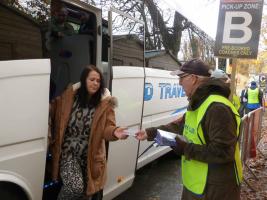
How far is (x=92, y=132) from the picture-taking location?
4023mm

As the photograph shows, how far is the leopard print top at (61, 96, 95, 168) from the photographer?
13.3 feet

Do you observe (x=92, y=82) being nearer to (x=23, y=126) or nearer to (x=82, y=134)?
(x=82, y=134)

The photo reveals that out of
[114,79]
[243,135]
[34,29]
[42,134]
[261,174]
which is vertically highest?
[34,29]

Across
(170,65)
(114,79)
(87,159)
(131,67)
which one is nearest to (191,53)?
(170,65)

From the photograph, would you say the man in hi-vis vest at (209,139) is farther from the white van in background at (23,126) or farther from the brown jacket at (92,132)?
the white van in background at (23,126)

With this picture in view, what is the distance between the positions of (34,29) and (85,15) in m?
1.53

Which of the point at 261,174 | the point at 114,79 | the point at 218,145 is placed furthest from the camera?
the point at 261,174

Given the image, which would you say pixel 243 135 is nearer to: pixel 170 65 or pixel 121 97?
pixel 170 65

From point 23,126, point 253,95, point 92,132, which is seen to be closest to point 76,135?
point 92,132

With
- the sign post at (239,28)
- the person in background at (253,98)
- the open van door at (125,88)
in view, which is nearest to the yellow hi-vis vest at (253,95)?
the person in background at (253,98)

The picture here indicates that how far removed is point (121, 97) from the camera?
4.89m

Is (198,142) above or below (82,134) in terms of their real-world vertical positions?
above

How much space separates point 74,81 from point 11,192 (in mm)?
2243

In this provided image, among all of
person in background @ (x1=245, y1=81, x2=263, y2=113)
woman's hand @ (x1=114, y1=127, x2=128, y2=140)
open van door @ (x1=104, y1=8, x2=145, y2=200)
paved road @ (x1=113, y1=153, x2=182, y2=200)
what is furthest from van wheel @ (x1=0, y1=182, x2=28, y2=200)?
person in background @ (x1=245, y1=81, x2=263, y2=113)
